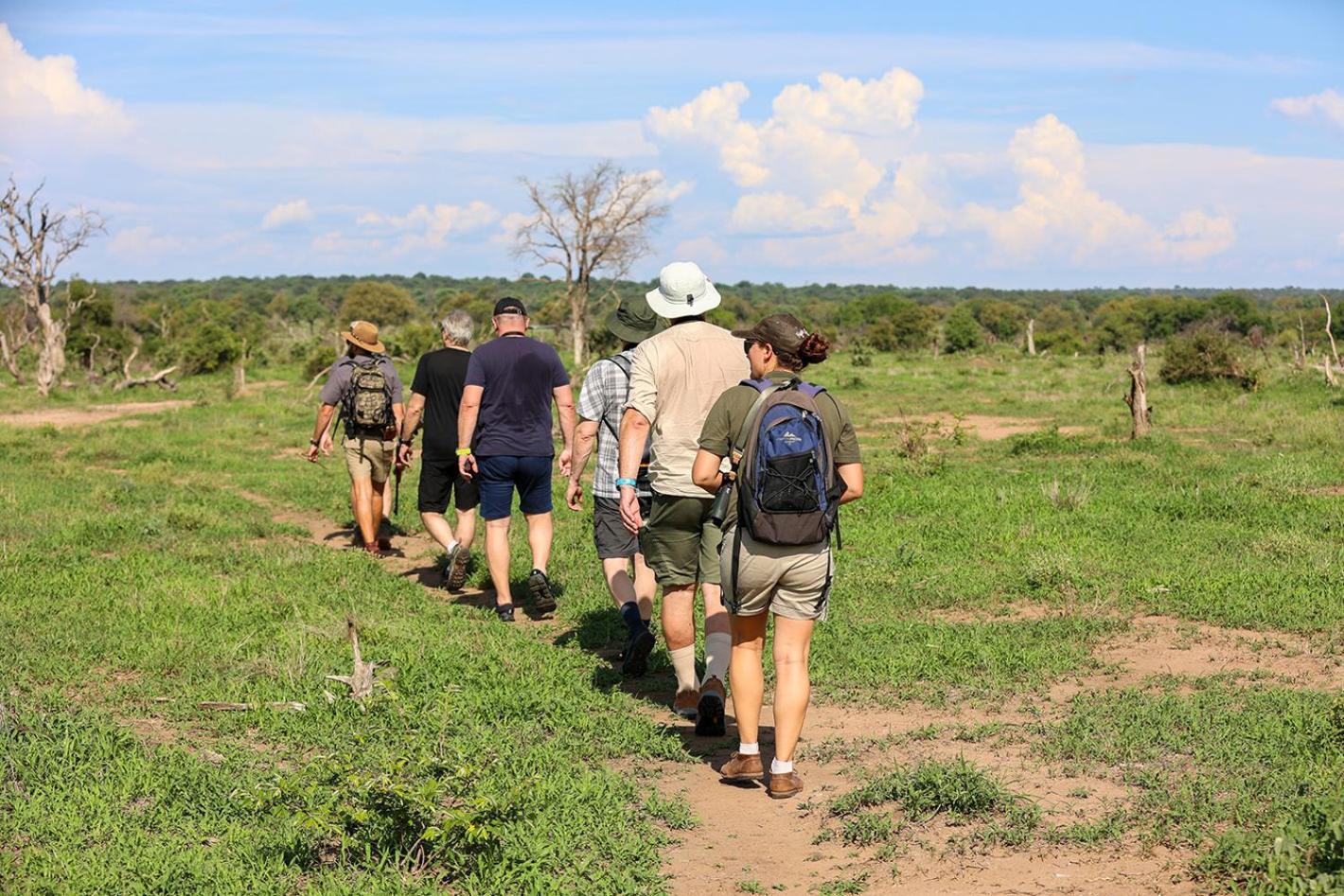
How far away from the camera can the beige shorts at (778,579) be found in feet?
15.7

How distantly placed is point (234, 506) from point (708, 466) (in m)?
8.44

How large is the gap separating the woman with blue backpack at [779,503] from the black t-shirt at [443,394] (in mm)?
4184

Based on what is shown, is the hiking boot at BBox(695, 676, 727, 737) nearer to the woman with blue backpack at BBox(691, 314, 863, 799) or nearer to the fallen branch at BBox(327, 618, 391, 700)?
the woman with blue backpack at BBox(691, 314, 863, 799)

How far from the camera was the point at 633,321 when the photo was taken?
6523mm

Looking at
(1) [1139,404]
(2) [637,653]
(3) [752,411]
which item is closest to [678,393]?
(3) [752,411]

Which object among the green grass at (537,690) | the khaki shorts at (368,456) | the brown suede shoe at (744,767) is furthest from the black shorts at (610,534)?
the khaki shorts at (368,456)

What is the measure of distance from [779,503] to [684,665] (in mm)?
1580

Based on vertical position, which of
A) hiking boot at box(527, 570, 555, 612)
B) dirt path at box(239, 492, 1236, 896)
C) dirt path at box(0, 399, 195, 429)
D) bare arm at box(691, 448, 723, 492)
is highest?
bare arm at box(691, 448, 723, 492)

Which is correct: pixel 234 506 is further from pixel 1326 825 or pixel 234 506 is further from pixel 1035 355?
pixel 1035 355

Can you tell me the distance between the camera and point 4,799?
15.0 ft

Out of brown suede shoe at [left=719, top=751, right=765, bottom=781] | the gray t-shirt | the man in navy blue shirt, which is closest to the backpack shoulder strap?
brown suede shoe at [left=719, top=751, right=765, bottom=781]

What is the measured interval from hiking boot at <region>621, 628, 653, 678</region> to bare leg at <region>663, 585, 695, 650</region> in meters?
0.62

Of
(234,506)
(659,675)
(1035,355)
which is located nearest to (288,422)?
(234,506)

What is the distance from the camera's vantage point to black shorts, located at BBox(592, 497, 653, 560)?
673 centimetres
